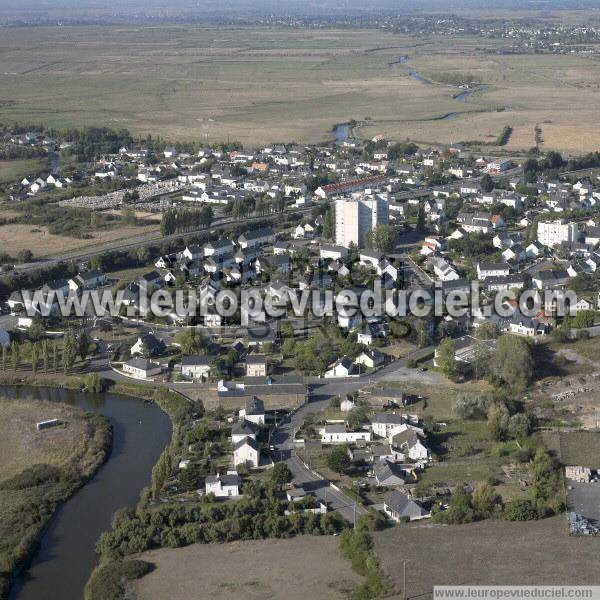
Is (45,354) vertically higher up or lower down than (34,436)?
higher up

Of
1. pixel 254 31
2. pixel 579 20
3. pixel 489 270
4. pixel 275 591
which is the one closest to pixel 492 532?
pixel 275 591

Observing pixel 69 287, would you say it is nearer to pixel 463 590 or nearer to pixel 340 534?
pixel 340 534

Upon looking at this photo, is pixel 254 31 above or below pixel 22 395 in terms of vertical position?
above

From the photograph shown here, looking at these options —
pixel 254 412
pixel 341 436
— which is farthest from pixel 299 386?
pixel 341 436

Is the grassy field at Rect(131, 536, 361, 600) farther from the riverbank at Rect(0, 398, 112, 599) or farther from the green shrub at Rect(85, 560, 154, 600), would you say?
the riverbank at Rect(0, 398, 112, 599)

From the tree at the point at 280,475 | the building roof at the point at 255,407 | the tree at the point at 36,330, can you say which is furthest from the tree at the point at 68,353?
the tree at the point at 280,475

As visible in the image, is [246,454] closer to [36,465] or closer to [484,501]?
[36,465]

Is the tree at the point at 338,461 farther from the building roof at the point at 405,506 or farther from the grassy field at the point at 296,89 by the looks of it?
the grassy field at the point at 296,89
